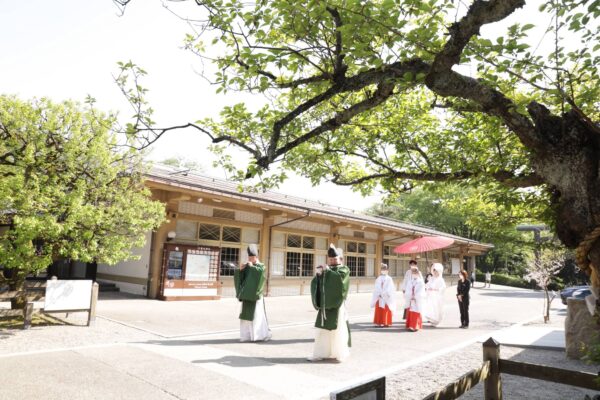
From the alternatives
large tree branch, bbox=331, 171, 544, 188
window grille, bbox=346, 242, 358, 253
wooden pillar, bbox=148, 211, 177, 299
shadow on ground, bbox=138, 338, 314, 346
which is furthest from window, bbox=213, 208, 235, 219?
large tree branch, bbox=331, 171, 544, 188

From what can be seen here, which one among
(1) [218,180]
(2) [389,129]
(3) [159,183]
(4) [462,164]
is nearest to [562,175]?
(4) [462,164]

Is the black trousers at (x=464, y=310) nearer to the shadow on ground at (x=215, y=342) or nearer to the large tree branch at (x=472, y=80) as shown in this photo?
the shadow on ground at (x=215, y=342)

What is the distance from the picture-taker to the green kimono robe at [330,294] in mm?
6480

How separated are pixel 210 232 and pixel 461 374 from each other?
10.6 m

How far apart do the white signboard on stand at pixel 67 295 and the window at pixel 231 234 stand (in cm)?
720

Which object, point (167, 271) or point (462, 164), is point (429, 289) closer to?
point (462, 164)

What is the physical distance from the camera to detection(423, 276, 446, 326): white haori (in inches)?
426

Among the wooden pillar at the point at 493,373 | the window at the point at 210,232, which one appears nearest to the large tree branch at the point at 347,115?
the wooden pillar at the point at 493,373

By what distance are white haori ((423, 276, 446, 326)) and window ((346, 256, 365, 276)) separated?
10112 millimetres

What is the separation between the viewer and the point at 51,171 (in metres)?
7.18

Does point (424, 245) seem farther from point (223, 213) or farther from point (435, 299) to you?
point (223, 213)

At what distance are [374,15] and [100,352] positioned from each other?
19.4ft

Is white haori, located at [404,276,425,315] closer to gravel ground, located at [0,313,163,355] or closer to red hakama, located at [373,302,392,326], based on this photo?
red hakama, located at [373,302,392,326]

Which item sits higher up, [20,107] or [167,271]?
[20,107]
